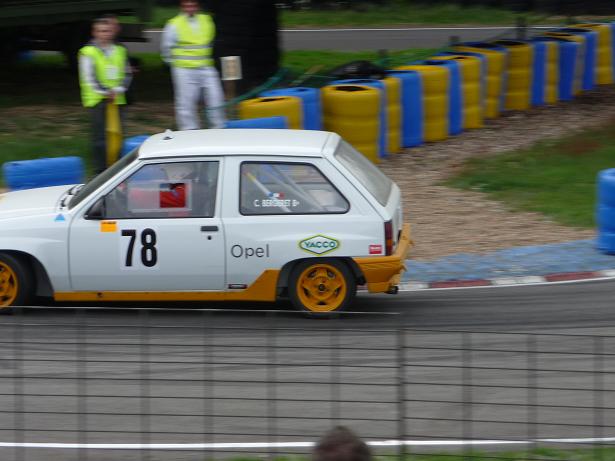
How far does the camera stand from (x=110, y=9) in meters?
18.0

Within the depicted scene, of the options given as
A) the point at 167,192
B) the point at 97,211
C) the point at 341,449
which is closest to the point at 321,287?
the point at 167,192

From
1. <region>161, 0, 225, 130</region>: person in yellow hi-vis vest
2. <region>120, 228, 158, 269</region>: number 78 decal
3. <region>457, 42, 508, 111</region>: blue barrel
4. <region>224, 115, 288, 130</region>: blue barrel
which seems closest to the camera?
<region>120, 228, 158, 269</region>: number 78 decal

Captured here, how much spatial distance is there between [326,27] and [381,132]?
16.4 meters

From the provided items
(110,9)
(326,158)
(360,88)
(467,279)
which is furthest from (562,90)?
(326,158)

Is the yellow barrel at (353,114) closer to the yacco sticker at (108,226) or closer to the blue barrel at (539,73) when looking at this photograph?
the blue barrel at (539,73)

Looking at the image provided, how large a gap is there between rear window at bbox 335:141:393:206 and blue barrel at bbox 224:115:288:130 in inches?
98.7

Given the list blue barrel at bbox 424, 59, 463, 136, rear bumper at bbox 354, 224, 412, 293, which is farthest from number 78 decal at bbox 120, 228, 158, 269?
blue barrel at bbox 424, 59, 463, 136

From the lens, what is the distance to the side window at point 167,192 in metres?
9.02

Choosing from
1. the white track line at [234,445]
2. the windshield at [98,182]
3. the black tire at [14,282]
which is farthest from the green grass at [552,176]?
the white track line at [234,445]

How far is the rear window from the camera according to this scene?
9211mm

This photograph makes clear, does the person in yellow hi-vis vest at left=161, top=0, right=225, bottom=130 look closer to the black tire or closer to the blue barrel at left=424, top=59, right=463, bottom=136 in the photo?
the blue barrel at left=424, top=59, right=463, bottom=136

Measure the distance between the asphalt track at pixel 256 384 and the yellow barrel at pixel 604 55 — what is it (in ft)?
38.2

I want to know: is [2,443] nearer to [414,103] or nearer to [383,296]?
[383,296]

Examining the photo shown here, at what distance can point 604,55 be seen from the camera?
19.7 metres
